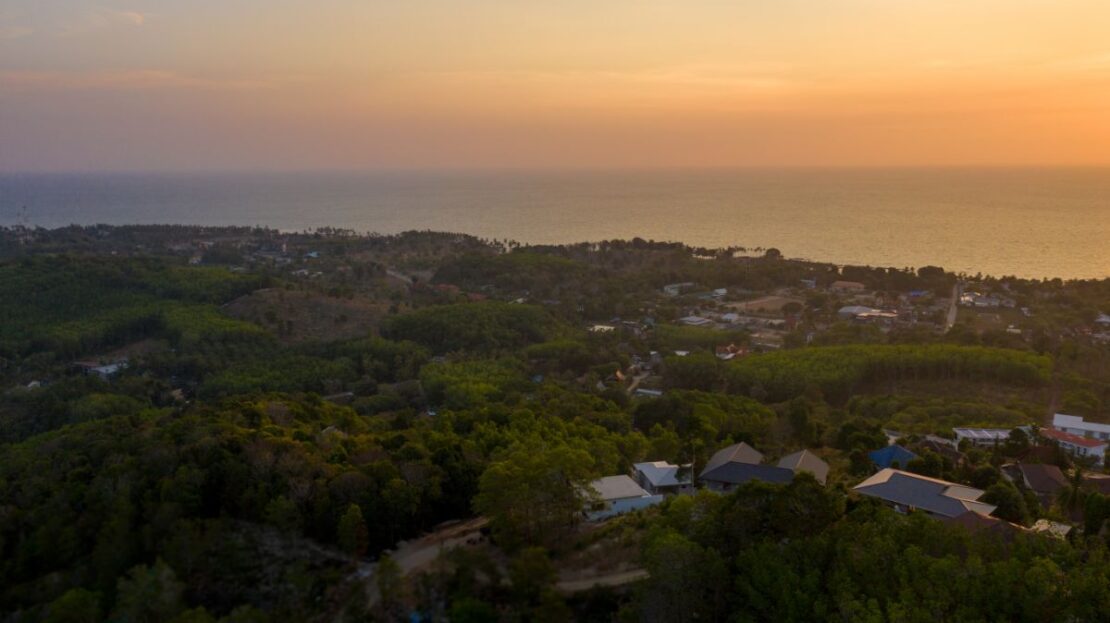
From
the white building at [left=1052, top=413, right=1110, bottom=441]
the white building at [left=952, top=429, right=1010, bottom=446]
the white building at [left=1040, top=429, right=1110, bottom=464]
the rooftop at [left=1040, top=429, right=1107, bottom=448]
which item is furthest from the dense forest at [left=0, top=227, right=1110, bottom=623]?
the white building at [left=1052, top=413, right=1110, bottom=441]

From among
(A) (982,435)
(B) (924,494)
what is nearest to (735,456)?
(B) (924,494)

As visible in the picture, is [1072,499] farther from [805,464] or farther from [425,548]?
[425,548]

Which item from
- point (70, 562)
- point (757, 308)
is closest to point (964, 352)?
point (757, 308)

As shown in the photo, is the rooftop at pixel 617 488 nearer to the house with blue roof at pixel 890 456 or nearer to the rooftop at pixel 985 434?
the house with blue roof at pixel 890 456

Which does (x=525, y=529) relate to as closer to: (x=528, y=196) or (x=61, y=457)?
(x=61, y=457)

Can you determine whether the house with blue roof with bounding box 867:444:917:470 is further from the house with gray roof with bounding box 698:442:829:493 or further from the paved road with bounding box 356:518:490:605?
the paved road with bounding box 356:518:490:605
